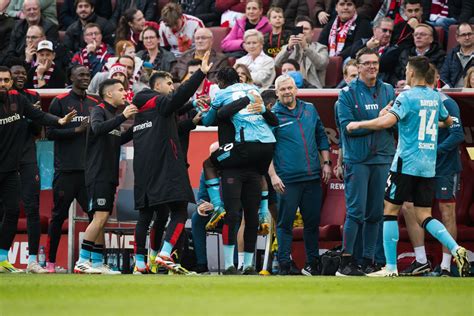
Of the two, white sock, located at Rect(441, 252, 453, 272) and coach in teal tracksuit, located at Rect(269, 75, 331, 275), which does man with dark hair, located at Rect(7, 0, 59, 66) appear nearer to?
coach in teal tracksuit, located at Rect(269, 75, 331, 275)

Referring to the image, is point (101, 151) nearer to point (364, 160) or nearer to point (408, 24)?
point (364, 160)

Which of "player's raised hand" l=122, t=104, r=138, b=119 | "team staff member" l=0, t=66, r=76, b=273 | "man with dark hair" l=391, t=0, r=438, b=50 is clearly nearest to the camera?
"player's raised hand" l=122, t=104, r=138, b=119

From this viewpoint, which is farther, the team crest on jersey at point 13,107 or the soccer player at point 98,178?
the team crest on jersey at point 13,107

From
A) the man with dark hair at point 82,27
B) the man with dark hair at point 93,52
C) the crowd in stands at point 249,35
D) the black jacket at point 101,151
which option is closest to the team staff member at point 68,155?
the black jacket at point 101,151

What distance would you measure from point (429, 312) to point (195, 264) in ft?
26.0

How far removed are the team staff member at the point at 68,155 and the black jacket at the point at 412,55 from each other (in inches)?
172

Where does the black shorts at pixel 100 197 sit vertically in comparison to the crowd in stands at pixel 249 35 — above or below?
below

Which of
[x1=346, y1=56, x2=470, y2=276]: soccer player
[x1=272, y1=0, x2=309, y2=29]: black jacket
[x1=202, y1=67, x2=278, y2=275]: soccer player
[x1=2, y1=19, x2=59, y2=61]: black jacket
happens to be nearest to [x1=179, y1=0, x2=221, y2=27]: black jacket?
[x1=272, y1=0, x2=309, y2=29]: black jacket

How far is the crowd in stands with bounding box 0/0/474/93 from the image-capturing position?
16594 millimetres

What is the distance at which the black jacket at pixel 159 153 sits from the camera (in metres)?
12.8

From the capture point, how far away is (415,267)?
12.8 meters

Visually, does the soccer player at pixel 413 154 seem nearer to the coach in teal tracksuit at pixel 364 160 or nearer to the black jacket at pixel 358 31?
the coach in teal tracksuit at pixel 364 160

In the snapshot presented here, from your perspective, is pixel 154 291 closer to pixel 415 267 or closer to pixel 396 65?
pixel 415 267

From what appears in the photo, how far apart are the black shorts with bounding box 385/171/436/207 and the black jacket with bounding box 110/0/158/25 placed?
857 cm
